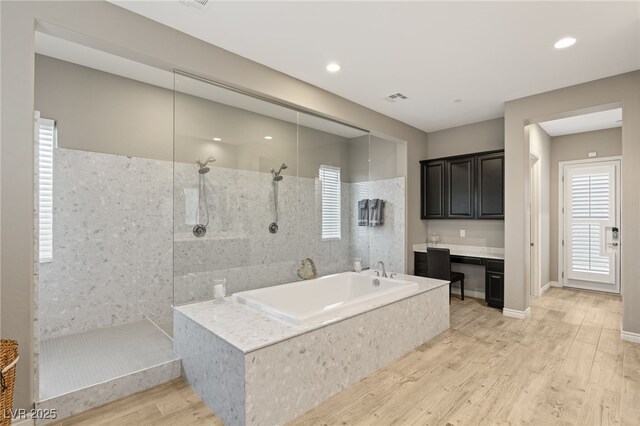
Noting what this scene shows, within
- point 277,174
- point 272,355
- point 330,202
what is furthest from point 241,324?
point 330,202

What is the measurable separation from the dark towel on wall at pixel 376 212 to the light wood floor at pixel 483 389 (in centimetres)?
208

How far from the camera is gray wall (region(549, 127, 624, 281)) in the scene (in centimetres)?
505

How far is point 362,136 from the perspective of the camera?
14.4 feet

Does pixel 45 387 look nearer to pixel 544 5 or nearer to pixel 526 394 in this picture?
pixel 526 394

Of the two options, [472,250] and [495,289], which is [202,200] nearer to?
[495,289]

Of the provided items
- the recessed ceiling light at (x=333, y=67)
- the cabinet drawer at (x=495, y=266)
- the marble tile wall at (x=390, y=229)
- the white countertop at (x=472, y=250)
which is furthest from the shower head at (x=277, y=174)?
the cabinet drawer at (x=495, y=266)

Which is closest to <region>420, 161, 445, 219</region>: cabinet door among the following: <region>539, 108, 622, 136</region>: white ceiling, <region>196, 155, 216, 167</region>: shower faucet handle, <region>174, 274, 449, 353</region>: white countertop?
<region>539, 108, 622, 136</region>: white ceiling

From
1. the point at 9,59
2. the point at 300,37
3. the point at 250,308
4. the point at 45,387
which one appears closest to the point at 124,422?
the point at 45,387

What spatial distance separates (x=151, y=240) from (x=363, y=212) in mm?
2804

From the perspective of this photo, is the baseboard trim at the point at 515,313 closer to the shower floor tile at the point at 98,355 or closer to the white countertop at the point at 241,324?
the white countertop at the point at 241,324

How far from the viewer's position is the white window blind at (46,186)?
293 cm

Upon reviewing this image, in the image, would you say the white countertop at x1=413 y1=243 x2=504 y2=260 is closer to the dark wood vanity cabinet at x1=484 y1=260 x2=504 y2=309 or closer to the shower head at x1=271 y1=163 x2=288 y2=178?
the dark wood vanity cabinet at x1=484 y1=260 x2=504 y2=309

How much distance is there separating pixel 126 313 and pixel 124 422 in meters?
1.62

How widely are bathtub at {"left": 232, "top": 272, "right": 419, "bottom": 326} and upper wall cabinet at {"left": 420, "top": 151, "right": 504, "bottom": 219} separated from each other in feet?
6.83
